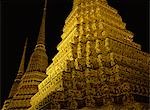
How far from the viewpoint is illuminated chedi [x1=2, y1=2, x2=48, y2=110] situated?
26422mm

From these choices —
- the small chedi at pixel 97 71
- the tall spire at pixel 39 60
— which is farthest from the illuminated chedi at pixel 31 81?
the small chedi at pixel 97 71

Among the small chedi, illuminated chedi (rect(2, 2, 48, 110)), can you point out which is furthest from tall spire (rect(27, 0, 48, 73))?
the small chedi

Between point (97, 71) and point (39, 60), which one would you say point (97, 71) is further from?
point (39, 60)

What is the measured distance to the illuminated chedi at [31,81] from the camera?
26.4 metres

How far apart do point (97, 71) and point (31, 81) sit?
13161 mm

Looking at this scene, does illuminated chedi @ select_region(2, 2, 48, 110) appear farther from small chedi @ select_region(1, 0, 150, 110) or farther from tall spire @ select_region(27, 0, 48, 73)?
small chedi @ select_region(1, 0, 150, 110)

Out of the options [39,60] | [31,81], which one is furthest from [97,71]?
[39,60]

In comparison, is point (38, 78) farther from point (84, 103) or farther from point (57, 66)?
point (84, 103)

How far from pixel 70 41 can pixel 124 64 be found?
504 centimetres

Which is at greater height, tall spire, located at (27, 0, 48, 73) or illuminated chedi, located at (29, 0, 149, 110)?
tall spire, located at (27, 0, 48, 73)

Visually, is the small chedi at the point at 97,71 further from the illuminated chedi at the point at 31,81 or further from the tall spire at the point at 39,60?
the tall spire at the point at 39,60

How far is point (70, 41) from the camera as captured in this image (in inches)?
785

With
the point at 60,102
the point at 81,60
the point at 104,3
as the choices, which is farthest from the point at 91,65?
the point at 104,3

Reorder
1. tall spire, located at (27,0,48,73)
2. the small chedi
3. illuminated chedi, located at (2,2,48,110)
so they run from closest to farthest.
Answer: the small chedi
illuminated chedi, located at (2,2,48,110)
tall spire, located at (27,0,48,73)
